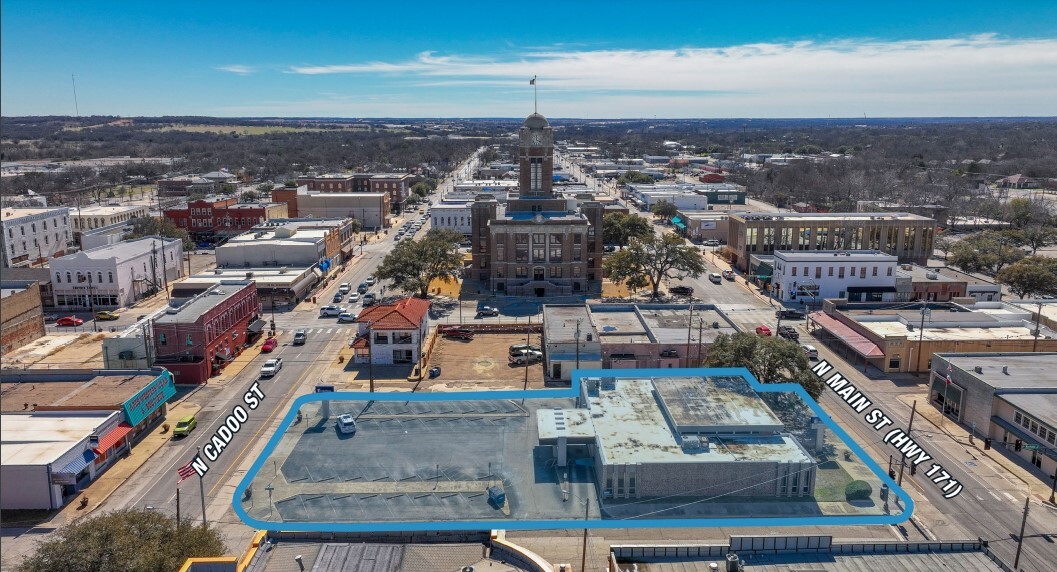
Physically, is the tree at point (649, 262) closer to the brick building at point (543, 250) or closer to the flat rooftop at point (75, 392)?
the brick building at point (543, 250)

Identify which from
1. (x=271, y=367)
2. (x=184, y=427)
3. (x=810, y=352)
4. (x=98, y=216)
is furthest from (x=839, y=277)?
(x=98, y=216)

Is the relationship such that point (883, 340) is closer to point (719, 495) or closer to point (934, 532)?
point (934, 532)

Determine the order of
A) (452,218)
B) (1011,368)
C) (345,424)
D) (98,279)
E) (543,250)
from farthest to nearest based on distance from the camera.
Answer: (452,218)
(543,250)
(98,279)
(1011,368)
(345,424)

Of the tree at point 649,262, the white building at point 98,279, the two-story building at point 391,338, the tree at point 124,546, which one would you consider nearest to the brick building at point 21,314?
the white building at point 98,279

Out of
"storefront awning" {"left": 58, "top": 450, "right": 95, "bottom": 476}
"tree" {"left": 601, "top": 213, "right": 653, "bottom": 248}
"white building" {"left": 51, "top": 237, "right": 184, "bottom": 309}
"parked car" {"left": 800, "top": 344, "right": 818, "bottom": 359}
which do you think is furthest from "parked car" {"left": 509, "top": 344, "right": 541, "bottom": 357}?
"white building" {"left": 51, "top": 237, "right": 184, "bottom": 309}

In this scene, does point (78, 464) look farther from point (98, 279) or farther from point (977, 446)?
point (977, 446)
